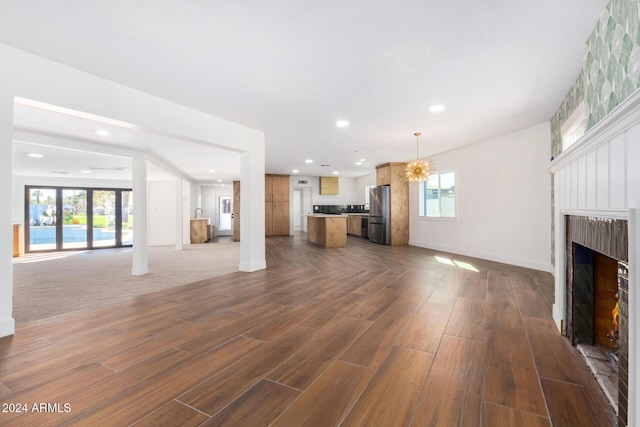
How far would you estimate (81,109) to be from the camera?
8.87 ft

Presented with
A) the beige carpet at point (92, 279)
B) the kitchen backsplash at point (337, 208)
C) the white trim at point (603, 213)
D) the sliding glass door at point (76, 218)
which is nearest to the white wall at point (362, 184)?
the kitchen backsplash at point (337, 208)

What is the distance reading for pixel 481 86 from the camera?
312cm

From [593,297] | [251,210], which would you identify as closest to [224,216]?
[251,210]

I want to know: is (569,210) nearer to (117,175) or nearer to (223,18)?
(223,18)

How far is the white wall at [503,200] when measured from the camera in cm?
463

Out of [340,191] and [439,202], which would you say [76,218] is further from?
[439,202]

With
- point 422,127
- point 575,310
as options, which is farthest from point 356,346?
point 422,127

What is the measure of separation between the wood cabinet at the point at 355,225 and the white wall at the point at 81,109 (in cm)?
659

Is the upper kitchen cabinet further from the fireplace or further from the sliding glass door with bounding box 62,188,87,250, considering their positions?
the fireplace

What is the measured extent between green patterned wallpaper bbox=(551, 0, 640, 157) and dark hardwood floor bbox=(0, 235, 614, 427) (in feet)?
5.80

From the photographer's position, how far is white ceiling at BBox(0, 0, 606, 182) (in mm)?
1932

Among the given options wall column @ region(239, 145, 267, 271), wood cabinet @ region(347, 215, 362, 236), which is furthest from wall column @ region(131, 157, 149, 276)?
wood cabinet @ region(347, 215, 362, 236)

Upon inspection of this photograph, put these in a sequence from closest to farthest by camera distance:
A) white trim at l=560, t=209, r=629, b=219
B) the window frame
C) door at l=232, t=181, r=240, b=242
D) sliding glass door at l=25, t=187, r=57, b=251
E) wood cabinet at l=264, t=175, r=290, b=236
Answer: white trim at l=560, t=209, r=629, b=219 < the window frame < sliding glass door at l=25, t=187, r=57, b=251 < door at l=232, t=181, r=240, b=242 < wood cabinet at l=264, t=175, r=290, b=236

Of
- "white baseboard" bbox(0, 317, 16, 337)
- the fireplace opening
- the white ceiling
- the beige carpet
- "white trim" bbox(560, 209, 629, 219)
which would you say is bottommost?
the beige carpet
